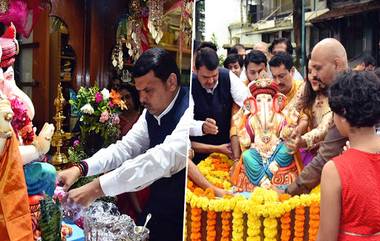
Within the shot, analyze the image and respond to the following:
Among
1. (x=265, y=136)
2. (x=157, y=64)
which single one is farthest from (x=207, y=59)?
(x=265, y=136)

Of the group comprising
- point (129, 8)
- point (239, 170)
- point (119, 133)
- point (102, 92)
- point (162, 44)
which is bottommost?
point (239, 170)

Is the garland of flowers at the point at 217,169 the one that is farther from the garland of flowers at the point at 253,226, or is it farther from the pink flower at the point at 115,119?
the pink flower at the point at 115,119

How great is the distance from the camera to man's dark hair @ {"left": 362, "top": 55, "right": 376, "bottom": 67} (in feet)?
3.55

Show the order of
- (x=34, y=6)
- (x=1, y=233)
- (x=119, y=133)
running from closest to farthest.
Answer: (x=1, y=233) < (x=34, y=6) < (x=119, y=133)

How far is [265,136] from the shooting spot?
1217 mm

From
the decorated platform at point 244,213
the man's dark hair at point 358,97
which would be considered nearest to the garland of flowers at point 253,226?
the decorated platform at point 244,213

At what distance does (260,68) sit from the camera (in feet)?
4.02

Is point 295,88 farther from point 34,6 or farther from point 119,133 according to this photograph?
point 34,6

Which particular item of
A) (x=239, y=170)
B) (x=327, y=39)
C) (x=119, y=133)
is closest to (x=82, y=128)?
(x=119, y=133)

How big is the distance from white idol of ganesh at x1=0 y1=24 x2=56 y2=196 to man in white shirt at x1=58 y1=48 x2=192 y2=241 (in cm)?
8

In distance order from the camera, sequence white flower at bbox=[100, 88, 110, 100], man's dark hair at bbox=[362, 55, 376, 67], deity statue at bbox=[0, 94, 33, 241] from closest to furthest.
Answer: deity statue at bbox=[0, 94, 33, 241] < man's dark hair at bbox=[362, 55, 376, 67] < white flower at bbox=[100, 88, 110, 100]

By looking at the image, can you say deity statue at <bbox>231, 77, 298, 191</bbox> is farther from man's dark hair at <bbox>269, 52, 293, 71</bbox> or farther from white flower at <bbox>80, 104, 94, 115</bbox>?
white flower at <bbox>80, 104, 94, 115</bbox>

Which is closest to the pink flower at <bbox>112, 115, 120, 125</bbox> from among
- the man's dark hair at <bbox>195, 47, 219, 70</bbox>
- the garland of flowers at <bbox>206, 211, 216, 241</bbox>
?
the man's dark hair at <bbox>195, 47, 219, 70</bbox>

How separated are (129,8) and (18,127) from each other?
0.44 meters
